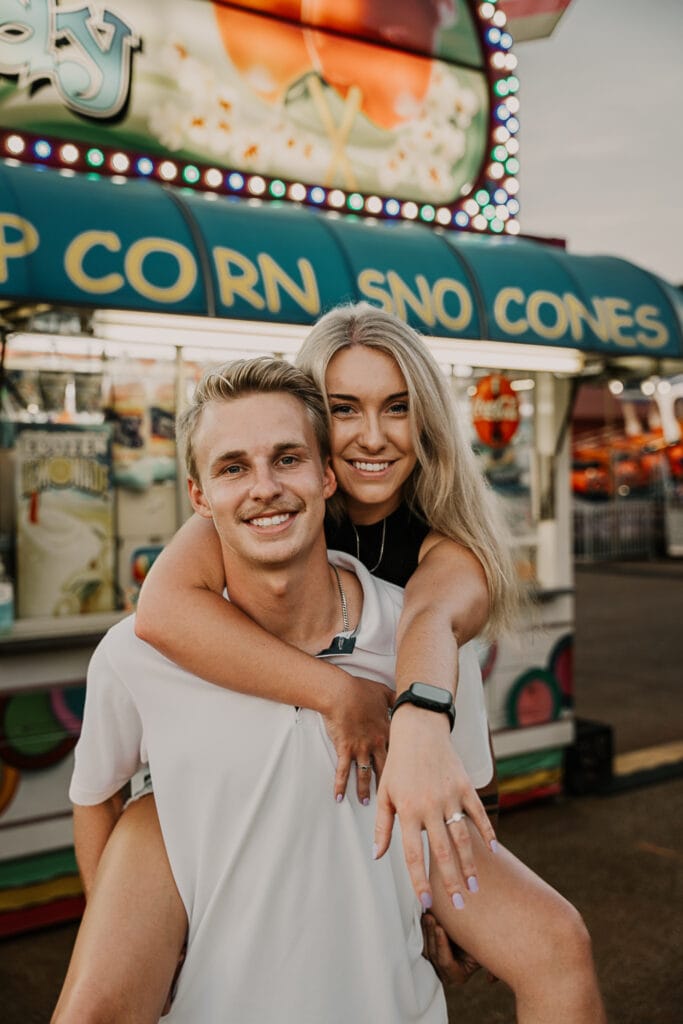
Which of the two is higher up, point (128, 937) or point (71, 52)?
point (71, 52)

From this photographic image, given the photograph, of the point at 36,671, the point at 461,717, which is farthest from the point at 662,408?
the point at 461,717

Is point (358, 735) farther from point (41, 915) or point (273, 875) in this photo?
point (41, 915)

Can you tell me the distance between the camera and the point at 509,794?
5992 millimetres

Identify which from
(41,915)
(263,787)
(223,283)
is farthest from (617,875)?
(263,787)

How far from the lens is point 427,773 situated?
5.14ft

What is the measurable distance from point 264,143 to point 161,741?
474 centimetres

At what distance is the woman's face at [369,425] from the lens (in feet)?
7.45

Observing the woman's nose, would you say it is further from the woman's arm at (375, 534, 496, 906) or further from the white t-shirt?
the white t-shirt

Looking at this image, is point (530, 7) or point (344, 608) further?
point (530, 7)

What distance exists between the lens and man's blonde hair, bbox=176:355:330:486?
6.20 feet

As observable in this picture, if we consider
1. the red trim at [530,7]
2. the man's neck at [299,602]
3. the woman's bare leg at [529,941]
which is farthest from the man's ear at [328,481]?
the red trim at [530,7]

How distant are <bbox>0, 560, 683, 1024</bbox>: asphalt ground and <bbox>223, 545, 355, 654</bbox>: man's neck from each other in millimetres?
2080

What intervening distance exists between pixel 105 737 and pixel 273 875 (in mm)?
450

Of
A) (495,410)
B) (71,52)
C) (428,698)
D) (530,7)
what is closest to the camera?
(428,698)
